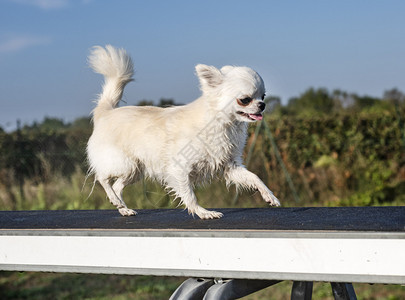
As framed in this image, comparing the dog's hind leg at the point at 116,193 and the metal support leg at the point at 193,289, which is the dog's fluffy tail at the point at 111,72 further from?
the metal support leg at the point at 193,289

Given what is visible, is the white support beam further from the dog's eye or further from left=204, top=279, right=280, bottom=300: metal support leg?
the dog's eye

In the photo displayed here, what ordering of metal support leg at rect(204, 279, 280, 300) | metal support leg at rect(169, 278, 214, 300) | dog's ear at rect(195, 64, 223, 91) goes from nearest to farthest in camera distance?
metal support leg at rect(204, 279, 280, 300) → metal support leg at rect(169, 278, 214, 300) → dog's ear at rect(195, 64, 223, 91)

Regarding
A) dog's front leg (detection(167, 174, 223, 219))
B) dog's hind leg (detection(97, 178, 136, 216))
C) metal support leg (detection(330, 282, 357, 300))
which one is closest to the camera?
dog's front leg (detection(167, 174, 223, 219))

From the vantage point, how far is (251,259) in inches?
111

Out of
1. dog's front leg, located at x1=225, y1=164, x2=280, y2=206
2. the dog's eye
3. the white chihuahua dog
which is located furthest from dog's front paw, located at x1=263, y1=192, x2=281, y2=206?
the dog's eye

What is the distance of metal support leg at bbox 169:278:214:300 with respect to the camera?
10.4 ft

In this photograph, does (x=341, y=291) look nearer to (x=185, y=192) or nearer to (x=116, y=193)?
(x=185, y=192)

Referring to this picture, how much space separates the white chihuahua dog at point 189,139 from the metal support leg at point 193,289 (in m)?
0.58

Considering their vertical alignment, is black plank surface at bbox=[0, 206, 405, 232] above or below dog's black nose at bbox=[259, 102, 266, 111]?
below

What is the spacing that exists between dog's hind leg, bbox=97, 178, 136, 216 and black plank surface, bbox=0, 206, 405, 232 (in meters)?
0.06

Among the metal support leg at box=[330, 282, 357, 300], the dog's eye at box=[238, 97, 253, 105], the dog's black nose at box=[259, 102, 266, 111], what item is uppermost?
the dog's eye at box=[238, 97, 253, 105]

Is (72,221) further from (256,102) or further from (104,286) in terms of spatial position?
(104,286)

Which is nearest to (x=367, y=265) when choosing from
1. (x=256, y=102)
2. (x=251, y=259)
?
(x=251, y=259)

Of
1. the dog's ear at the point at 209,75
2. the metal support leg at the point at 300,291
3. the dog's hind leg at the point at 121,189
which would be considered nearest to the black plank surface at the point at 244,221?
the dog's hind leg at the point at 121,189
